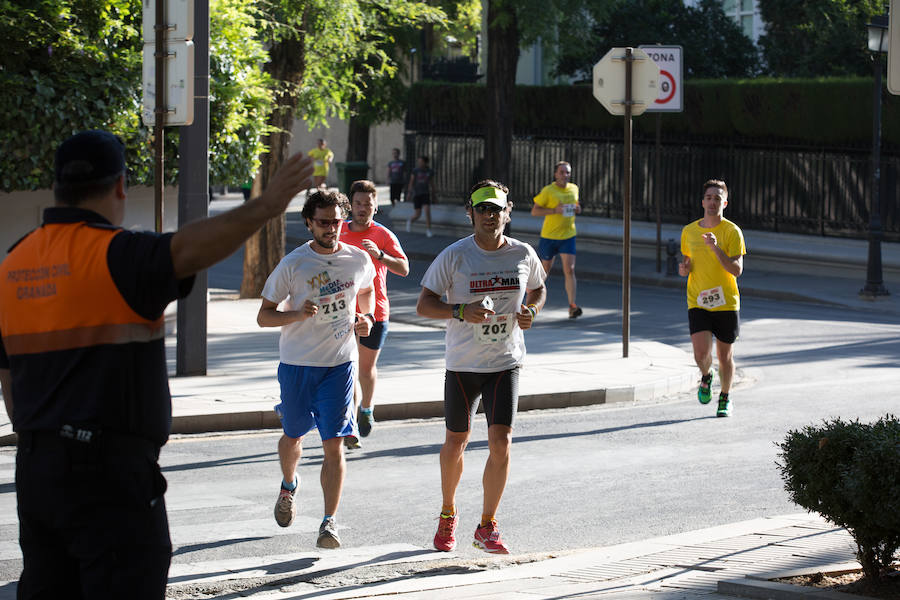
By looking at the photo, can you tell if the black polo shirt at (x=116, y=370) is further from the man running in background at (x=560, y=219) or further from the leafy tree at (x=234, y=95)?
the man running in background at (x=560, y=219)

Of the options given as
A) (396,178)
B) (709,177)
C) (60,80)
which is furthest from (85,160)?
(396,178)

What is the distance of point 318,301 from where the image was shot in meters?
7.55

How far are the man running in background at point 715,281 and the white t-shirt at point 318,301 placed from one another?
4499 millimetres

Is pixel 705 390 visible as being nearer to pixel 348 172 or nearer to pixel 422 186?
pixel 422 186

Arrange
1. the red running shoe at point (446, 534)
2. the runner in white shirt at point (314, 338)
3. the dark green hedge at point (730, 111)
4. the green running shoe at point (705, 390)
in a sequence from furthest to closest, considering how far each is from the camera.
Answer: the dark green hedge at point (730, 111), the green running shoe at point (705, 390), the runner in white shirt at point (314, 338), the red running shoe at point (446, 534)

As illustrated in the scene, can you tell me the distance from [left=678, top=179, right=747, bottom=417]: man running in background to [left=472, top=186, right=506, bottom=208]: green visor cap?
14.4ft

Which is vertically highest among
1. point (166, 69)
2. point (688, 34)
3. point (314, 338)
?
point (688, 34)

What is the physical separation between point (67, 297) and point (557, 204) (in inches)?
558

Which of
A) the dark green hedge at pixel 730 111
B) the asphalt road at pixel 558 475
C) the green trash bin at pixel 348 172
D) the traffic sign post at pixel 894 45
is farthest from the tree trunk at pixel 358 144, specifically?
the traffic sign post at pixel 894 45

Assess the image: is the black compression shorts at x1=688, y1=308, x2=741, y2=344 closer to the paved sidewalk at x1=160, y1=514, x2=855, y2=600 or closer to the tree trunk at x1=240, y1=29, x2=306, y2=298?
the paved sidewalk at x1=160, y1=514, x2=855, y2=600

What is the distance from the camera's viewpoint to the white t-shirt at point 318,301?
24.6 feet

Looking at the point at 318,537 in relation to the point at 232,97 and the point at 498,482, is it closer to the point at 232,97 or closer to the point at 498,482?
the point at 498,482

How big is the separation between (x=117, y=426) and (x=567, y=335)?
41.4 ft

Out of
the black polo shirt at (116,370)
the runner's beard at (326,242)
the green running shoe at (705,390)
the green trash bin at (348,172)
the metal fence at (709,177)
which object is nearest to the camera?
the black polo shirt at (116,370)
